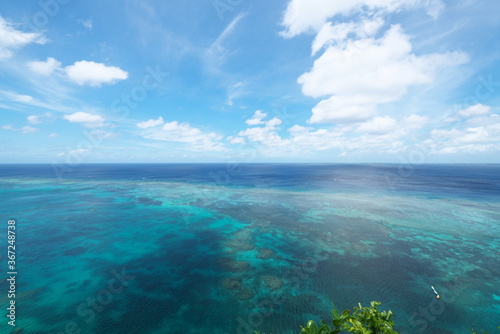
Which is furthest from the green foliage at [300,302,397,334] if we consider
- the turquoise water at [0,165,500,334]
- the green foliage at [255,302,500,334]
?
the turquoise water at [0,165,500,334]

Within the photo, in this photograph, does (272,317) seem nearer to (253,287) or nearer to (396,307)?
(253,287)

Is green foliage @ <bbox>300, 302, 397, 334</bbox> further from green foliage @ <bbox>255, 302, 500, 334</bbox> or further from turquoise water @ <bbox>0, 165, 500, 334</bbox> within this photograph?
turquoise water @ <bbox>0, 165, 500, 334</bbox>

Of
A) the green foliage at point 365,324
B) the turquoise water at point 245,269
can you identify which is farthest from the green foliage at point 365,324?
the turquoise water at point 245,269

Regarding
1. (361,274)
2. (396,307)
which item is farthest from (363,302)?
(361,274)

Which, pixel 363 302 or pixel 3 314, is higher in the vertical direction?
pixel 3 314

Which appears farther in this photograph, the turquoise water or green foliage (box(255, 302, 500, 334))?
the turquoise water

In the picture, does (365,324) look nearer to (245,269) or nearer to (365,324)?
(365,324)

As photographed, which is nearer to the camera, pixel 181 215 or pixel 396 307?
pixel 396 307

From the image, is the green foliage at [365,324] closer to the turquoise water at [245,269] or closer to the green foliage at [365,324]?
the green foliage at [365,324]
